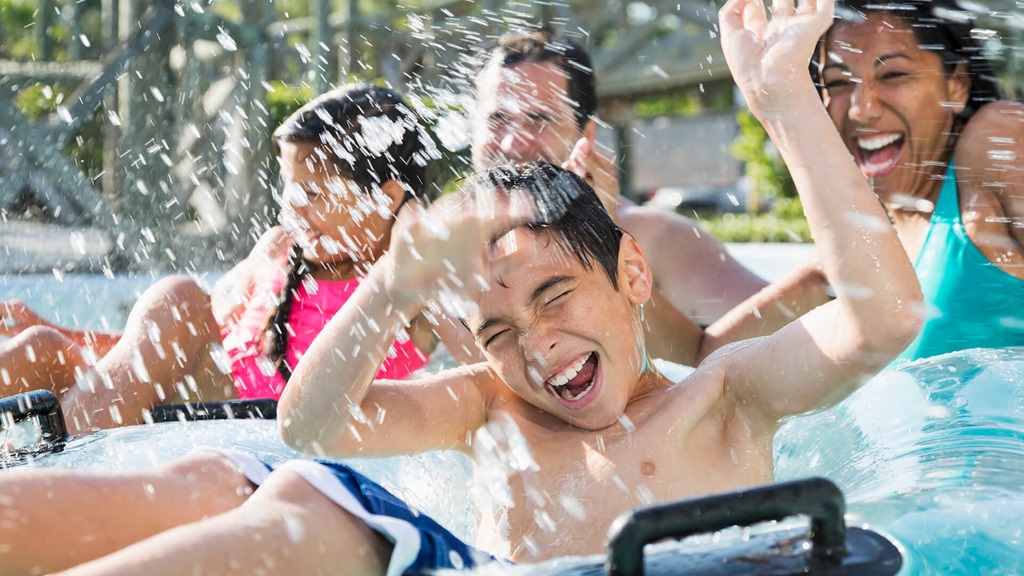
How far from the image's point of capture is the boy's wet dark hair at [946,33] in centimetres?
271

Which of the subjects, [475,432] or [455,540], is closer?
[455,540]

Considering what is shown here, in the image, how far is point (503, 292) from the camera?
1979 millimetres

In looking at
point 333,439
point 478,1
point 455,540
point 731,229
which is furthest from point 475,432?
point 478,1

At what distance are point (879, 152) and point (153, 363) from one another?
6.95 feet

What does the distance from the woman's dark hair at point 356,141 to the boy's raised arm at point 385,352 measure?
3.72 ft

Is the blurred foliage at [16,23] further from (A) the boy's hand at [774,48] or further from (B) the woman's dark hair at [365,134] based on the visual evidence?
(A) the boy's hand at [774,48]

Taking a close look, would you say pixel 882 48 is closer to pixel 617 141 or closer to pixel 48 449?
pixel 48 449

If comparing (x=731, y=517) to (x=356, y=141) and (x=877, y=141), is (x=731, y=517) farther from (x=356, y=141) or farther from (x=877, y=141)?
(x=356, y=141)

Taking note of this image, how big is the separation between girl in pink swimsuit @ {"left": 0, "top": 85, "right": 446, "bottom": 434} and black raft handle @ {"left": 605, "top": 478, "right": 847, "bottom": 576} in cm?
177

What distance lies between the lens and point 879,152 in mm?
2805

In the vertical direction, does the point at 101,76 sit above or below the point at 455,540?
below

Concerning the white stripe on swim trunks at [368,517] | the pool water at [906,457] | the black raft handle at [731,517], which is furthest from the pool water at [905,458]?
the white stripe on swim trunks at [368,517]

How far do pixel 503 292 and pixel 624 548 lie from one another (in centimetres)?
85

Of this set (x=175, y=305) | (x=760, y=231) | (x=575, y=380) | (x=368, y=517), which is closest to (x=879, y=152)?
(x=575, y=380)
